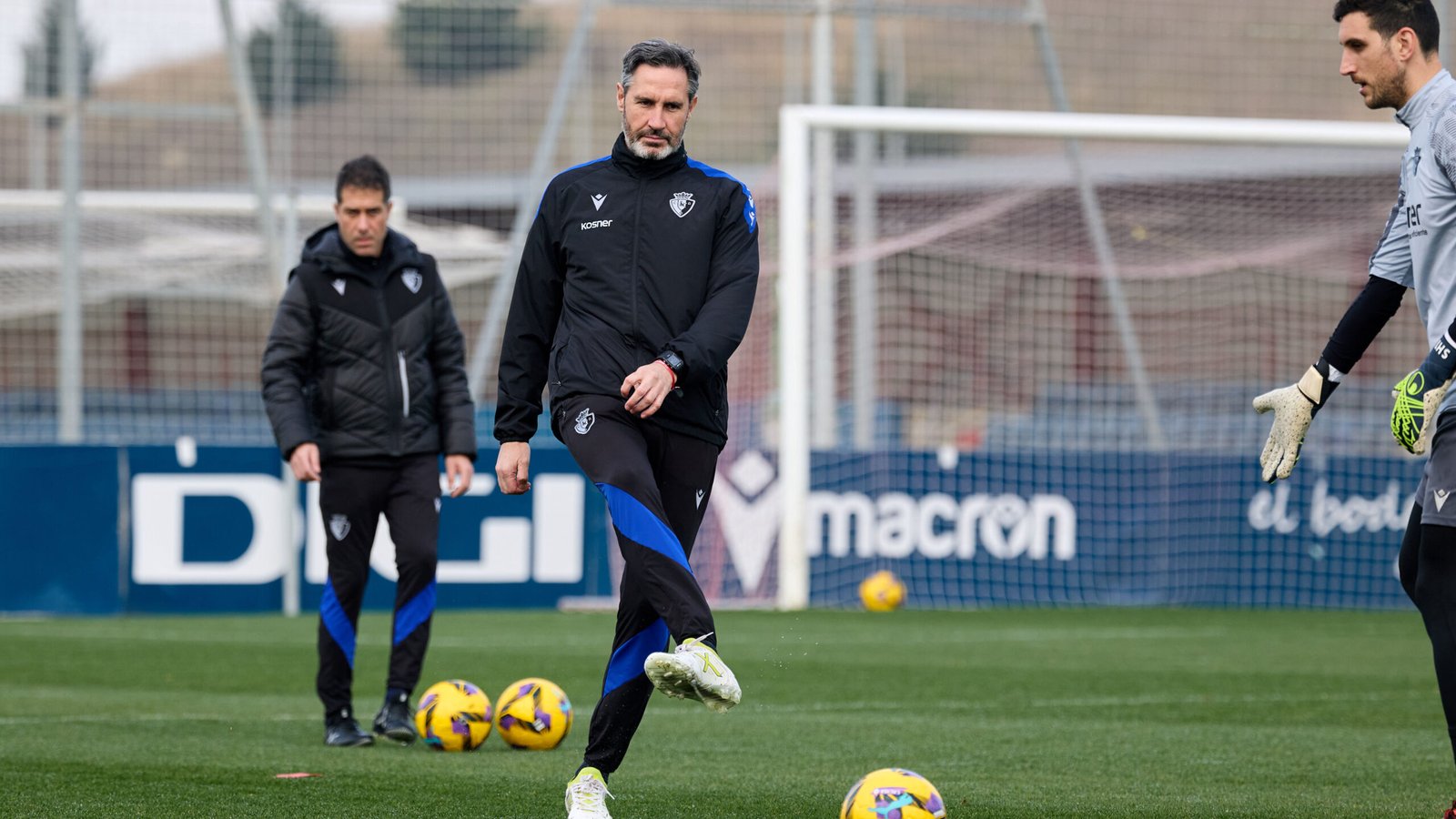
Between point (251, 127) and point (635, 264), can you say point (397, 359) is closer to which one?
point (635, 264)

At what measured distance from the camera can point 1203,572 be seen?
1550 centimetres

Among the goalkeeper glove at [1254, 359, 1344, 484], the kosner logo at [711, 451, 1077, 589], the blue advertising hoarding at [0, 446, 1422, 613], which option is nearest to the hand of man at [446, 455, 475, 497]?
the goalkeeper glove at [1254, 359, 1344, 484]

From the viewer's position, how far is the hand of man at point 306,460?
7.03m

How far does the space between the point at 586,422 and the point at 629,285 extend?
368mm

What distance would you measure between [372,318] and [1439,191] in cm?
398

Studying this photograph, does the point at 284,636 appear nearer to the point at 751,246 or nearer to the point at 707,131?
the point at 751,246

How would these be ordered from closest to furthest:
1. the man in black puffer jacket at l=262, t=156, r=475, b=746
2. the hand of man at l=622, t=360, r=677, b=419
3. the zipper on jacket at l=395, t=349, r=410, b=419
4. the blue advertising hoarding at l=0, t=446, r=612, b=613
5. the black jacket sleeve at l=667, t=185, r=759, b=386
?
the hand of man at l=622, t=360, r=677, b=419, the black jacket sleeve at l=667, t=185, r=759, b=386, the man in black puffer jacket at l=262, t=156, r=475, b=746, the zipper on jacket at l=395, t=349, r=410, b=419, the blue advertising hoarding at l=0, t=446, r=612, b=613

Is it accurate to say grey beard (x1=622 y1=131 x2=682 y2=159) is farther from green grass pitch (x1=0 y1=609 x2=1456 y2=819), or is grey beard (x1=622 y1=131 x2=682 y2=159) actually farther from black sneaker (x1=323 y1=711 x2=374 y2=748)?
black sneaker (x1=323 y1=711 x2=374 y2=748)

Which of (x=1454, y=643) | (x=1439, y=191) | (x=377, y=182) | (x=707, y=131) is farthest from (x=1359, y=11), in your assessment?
(x=707, y=131)

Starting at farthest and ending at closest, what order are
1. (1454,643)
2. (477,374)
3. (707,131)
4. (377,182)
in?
1. (707,131)
2. (477,374)
3. (377,182)
4. (1454,643)

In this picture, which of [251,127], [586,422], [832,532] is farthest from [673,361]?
[251,127]

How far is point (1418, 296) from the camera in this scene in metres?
4.94

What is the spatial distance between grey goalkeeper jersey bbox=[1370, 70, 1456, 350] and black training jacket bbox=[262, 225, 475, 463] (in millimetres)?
3627

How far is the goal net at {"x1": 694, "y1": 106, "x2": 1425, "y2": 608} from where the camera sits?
14.8 metres
